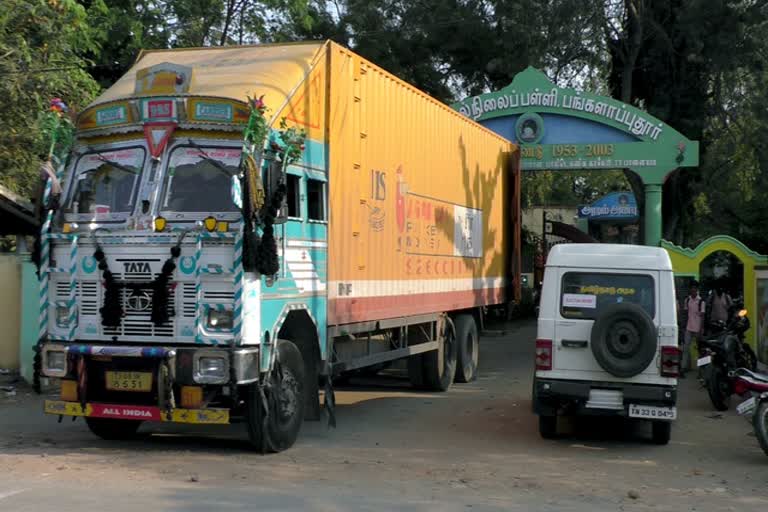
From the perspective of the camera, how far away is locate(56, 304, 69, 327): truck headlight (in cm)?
905

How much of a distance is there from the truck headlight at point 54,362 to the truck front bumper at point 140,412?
0.96 ft

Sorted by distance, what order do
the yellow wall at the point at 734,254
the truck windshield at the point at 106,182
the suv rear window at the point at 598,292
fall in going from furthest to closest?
the yellow wall at the point at 734,254 → the suv rear window at the point at 598,292 → the truck windshield at the point at 106,182

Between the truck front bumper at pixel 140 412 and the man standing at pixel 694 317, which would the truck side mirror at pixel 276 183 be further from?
the man standing at pixel 694 317

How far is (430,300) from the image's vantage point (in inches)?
546

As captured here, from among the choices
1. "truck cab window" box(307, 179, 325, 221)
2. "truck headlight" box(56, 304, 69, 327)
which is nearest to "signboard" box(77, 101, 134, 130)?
"truck headlight" box(56, 304, 69, 327)

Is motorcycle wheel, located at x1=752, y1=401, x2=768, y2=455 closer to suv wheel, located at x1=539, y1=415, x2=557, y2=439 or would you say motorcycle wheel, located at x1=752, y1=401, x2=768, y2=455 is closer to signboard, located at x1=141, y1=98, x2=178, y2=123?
suv wheel, located at x1=539, y1=415, x2=557, y2=439

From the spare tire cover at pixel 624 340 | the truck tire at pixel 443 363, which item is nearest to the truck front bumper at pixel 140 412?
the spare tire cover at pixel 624 340

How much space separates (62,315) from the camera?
9078 millimetres

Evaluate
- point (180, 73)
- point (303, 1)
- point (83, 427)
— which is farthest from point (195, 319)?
point (303, 1)

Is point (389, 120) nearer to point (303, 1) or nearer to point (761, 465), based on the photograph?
point (761, 465)

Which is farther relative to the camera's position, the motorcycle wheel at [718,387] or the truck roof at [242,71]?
the motorcycle wheel at [718,387]

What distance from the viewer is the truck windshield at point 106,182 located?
9.16 metres

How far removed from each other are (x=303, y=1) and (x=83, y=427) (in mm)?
15140

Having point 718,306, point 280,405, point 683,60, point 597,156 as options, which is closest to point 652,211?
point 597,156
